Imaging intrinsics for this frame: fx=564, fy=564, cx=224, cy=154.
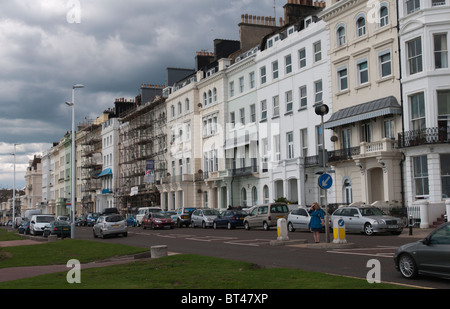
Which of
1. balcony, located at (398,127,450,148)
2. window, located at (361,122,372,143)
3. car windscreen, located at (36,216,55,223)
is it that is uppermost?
window, located at (361,122,372,143)

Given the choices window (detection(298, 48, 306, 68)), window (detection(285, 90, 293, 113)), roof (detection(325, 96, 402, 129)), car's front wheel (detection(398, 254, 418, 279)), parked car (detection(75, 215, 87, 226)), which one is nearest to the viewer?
car's front wheel (detection(398, 254, 418, 279))

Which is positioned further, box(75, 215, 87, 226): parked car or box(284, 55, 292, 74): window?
box(75, 215, 87, 226): parked car

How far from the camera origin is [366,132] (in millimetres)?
37000

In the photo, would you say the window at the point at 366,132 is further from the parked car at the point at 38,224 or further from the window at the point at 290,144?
the parked car at the point at 38,224

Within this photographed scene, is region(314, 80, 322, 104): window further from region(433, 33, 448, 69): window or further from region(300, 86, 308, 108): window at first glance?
region(433, 33, 448, 69): window

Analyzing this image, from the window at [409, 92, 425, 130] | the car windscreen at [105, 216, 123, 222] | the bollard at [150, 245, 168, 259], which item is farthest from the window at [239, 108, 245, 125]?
the bollard at [150, 245, 168, 259]

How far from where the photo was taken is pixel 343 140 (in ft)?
128

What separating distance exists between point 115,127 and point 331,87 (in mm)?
A: 53283

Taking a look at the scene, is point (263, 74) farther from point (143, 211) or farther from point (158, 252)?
point (158, 252)

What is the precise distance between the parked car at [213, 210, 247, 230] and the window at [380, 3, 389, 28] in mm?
15867

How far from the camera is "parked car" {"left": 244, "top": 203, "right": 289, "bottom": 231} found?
117ft
